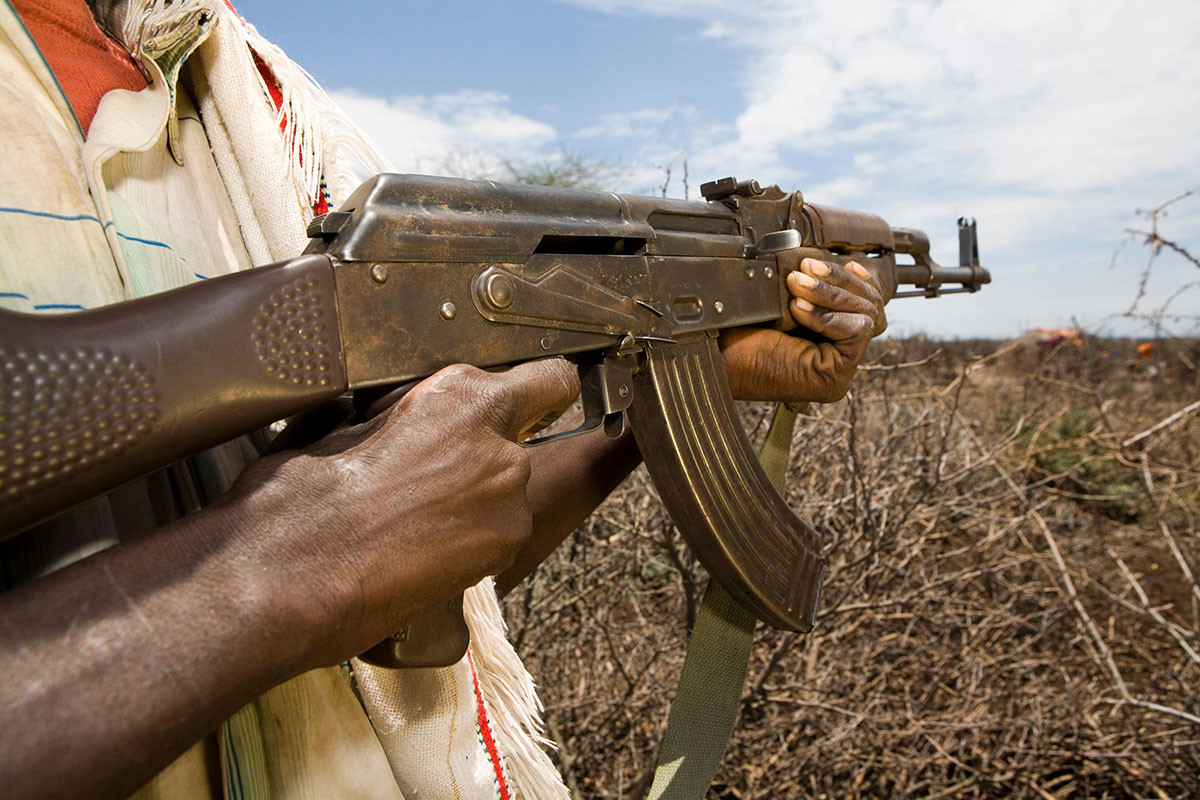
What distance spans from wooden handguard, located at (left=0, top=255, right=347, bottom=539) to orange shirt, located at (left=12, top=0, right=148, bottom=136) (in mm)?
417

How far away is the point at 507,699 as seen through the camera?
129cm

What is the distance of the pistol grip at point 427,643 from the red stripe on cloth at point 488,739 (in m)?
0.25

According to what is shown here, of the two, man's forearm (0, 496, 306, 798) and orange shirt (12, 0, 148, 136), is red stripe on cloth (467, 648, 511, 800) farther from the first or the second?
orange shirt (12, 0, 148, 136)

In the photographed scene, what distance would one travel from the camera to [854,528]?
2.64 meters

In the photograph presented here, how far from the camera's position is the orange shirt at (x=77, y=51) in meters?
0.95

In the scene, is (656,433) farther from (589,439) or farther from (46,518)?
(46,518)

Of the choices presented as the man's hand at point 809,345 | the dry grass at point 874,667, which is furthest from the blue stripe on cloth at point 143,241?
the dry grass at point 874,667

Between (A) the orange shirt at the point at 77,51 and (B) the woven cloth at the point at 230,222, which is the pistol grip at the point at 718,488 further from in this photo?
(A) the orange shirt at the point at 77,51

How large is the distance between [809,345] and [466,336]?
3.14 feet

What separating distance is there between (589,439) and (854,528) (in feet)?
5.02

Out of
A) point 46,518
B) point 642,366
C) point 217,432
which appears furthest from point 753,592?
point 46,518

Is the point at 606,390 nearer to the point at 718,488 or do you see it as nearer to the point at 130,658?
the point at 718,488

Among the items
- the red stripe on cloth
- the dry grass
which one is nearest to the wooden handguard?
the red stripe on cloth

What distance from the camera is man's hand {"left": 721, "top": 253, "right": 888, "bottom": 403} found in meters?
1.65
